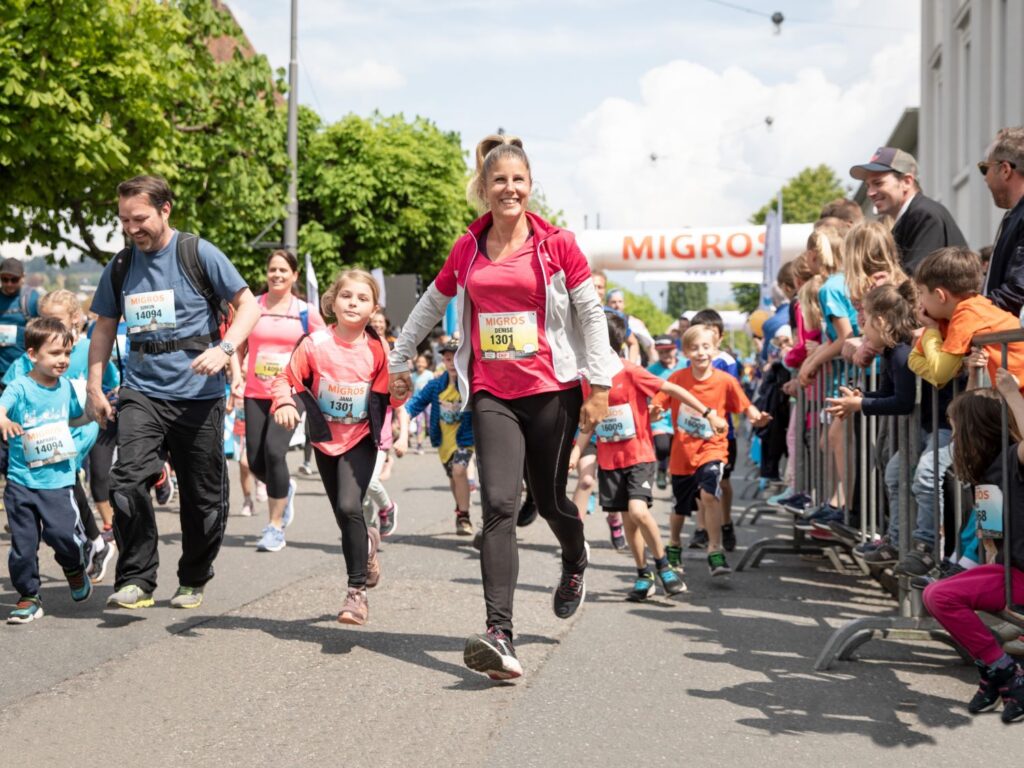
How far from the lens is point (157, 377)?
6.85m

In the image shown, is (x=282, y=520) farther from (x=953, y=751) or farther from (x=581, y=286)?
(x=953, y=751)

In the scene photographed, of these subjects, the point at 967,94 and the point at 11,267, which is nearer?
the point at 11,267

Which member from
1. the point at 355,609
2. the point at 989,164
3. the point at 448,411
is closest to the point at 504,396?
the point at 355,609

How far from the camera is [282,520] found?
32.7ft

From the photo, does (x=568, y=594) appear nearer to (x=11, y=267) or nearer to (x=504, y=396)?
(x=504, y=396)

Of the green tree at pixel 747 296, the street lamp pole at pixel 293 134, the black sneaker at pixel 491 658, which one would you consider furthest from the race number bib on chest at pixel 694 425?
the green tree at pixel 747 296

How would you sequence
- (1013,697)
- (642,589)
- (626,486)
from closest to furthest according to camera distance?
(1013,697) < (642,589) < (626,486)

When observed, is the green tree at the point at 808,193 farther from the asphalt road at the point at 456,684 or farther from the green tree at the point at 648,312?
the asphalt road at the point at 456,684

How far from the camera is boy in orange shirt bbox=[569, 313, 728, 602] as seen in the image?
7980 mm

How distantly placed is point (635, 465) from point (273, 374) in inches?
122

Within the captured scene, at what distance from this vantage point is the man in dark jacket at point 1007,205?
5.78 meters

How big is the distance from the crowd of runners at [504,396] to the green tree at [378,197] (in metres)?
41.3

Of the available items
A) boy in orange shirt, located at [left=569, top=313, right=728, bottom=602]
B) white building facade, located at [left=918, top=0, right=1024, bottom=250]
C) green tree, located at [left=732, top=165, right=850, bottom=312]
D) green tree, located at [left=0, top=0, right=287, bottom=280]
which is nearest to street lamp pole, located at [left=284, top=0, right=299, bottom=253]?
green tree, located at [left=0, top=0, right=287, bottom=280]

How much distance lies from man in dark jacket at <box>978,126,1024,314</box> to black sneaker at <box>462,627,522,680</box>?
2.43m
